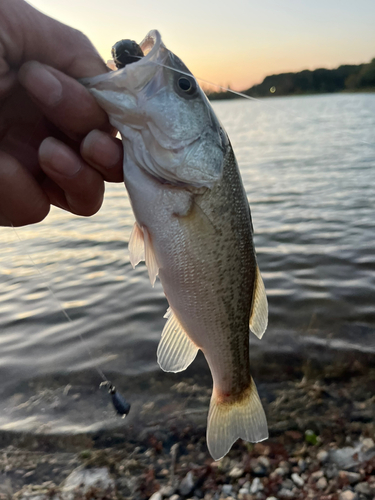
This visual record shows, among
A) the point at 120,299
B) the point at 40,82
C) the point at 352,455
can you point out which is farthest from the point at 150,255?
the point at 120,299

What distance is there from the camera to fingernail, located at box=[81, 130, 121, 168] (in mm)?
2084

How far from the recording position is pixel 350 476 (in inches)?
109

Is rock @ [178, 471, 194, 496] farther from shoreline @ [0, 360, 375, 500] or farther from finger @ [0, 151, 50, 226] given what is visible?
finger @ [0, 151, 50, 226]

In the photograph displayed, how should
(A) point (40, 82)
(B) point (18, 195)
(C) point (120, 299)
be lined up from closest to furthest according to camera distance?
(A) point (40, 82), (B) point (18, 195), (C) point (120, 299)

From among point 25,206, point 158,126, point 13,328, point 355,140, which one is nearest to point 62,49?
point 158,126

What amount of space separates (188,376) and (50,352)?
6.09 ft

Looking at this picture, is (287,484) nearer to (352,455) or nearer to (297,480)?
(297,480)

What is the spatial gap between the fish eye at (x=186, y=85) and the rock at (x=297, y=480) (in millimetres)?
2639

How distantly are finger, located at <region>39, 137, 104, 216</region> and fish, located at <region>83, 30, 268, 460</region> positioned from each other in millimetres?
327

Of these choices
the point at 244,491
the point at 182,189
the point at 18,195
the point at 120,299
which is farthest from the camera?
the point at 120,299

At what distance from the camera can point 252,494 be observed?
270 centimetres

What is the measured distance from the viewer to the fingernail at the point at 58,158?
211 centimetres

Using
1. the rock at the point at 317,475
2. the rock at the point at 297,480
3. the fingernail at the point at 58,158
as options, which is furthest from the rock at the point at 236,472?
the fingernail at the point at 58,158

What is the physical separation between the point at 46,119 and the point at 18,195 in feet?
1.58
